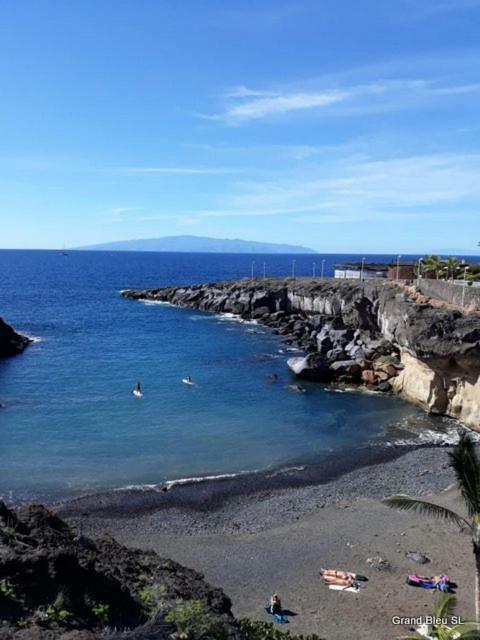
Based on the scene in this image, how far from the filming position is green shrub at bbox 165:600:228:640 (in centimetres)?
940

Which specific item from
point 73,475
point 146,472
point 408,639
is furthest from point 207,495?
point 408,639

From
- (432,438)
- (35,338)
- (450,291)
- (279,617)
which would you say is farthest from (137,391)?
(35,338)

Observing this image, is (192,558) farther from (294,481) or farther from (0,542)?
(0,542)

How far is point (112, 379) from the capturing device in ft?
154

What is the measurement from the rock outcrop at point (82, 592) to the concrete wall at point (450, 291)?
35.0 metres

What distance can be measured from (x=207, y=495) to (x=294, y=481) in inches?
180

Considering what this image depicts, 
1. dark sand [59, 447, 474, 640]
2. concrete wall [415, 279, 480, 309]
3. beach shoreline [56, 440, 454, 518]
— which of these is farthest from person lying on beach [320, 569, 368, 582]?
concrete wall [415, 279, 480, 309]

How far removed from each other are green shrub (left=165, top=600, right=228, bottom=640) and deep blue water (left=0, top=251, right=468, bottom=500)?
60.4 feet

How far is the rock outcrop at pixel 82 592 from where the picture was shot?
9.08 m

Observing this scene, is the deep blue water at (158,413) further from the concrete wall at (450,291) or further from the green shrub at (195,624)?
the green shrub at (195,624)

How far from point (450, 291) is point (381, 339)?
9002mm

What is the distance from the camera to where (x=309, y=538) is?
74.4 ft

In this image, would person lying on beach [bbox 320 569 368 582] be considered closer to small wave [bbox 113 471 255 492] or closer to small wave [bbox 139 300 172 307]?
small wave [bbox 113 471 255 492]

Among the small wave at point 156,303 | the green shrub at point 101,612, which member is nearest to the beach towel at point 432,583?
the green shrub at point 101,612
